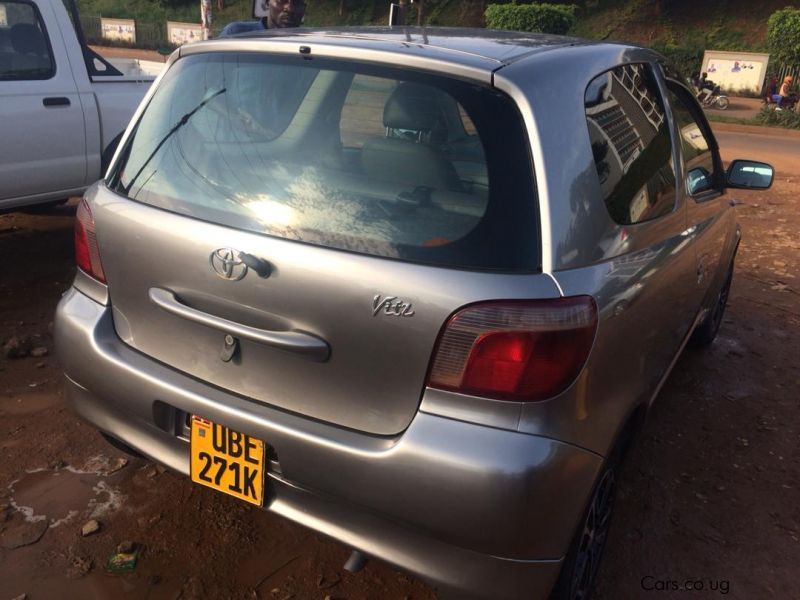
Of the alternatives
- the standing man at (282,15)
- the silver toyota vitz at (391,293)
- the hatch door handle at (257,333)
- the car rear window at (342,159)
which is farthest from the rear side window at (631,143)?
the standing man at (282,15)

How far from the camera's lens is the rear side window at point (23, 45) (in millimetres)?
4812

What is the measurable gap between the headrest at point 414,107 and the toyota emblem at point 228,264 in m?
0.62

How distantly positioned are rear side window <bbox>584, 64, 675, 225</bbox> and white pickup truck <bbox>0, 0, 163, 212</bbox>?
388 cm

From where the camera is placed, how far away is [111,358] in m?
2.32

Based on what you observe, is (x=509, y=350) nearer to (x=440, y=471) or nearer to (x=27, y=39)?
(x=440, y=471)

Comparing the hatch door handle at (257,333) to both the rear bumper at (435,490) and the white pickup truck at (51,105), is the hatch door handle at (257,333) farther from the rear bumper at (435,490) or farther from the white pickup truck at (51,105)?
the white pickup truck at (51,105)

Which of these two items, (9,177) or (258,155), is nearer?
(258,155)

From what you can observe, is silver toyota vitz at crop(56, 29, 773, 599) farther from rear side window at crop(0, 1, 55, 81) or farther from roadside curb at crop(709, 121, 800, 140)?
roadside curb at crop(709, 121, 800, 140)

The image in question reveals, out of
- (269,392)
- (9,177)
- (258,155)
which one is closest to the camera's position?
(269,392)

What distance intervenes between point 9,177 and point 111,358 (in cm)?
313

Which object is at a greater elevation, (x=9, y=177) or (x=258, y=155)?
(x=258, y=155)

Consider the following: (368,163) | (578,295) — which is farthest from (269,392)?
(578,295)

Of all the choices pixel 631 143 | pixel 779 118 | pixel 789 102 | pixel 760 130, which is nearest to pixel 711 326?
pixel 631 143

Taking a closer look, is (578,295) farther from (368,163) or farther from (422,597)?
(422,597)
